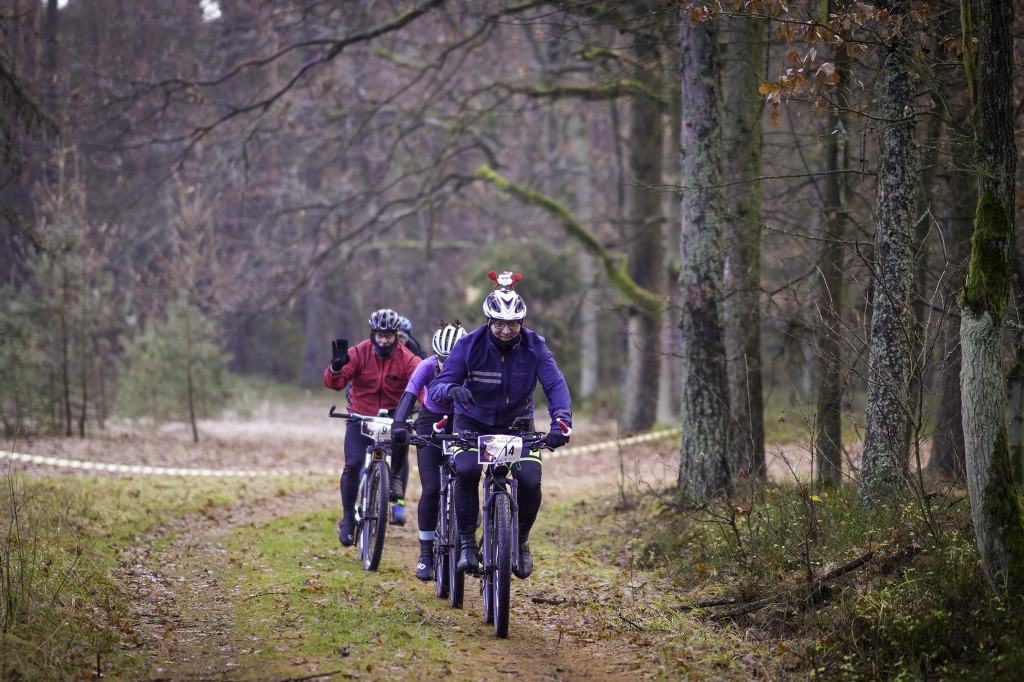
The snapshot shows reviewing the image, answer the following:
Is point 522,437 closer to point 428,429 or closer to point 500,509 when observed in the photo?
point 500,509

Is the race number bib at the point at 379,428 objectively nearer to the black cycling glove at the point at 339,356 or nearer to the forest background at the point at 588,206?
the black cycling glove at the point at 339,356

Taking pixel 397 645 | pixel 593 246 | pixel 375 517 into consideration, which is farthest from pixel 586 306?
pixel 397 645

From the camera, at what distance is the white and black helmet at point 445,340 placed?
27.9ft

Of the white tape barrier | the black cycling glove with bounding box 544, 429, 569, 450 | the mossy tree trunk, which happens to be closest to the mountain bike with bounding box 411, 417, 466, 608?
the black cycling glove with bounding box 544, 429, 569, 450

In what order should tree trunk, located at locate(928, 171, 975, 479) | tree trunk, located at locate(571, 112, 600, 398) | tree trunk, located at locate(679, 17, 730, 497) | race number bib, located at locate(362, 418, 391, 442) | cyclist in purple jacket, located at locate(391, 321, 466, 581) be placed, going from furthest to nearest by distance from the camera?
tree trunk, located at locate(571, 112, 600, 398)
tree trunk, located at locate(679, 17, 730, 497)
race number bib, located at locate(362, 418, 391, 442)
tree trunk, located at locate(928, 171, 975, 479)
cyclist in purple jacket, located at locate(391, 321, 466, 581)

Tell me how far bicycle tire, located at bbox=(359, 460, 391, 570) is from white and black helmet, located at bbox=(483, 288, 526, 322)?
2778 millimetres

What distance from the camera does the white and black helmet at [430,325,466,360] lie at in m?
8.50

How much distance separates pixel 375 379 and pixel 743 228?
15.7 ft

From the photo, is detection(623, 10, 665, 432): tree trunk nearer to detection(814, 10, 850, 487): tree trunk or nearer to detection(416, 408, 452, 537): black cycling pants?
detection(814, 10, 850, 487): tree trunk

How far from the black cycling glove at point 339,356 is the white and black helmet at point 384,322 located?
0.39 m

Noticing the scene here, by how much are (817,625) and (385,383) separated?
5057mm

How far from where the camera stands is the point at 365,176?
111 feet

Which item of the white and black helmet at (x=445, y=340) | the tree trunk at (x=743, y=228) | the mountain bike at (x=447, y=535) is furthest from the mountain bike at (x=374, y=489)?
the tree trunk at (x=743, y=228)

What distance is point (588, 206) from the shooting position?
30.2 m
